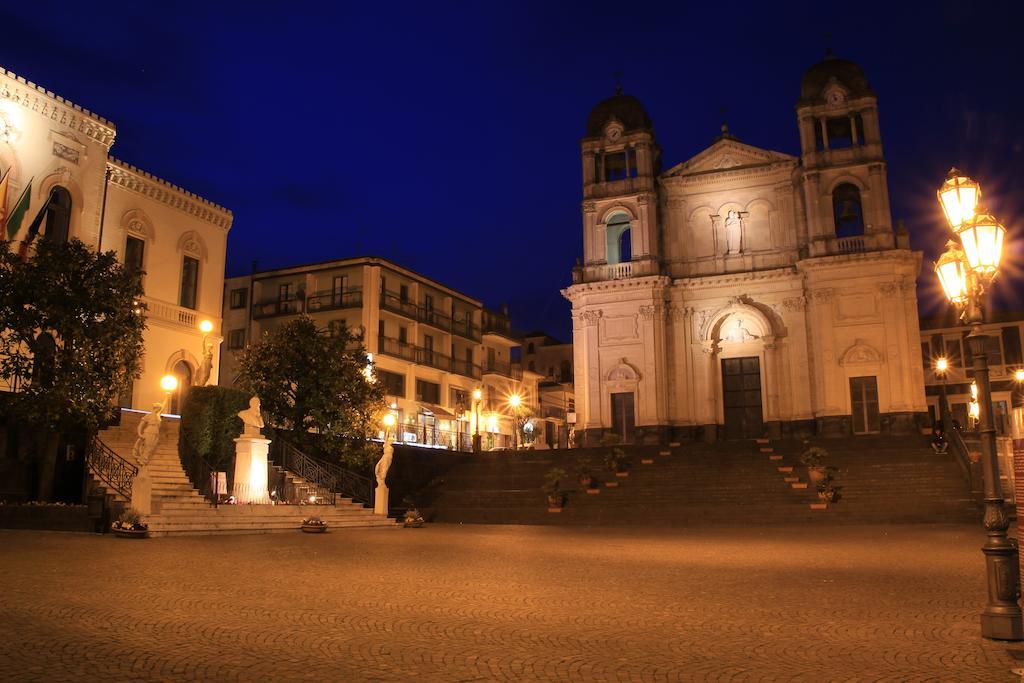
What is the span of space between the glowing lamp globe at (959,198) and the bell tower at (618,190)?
104 feet

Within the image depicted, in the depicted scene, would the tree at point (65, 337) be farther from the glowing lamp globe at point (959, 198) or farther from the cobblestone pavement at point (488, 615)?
the glowing lamp globe at point (959, 198)

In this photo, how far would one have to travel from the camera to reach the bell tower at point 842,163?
37.5m

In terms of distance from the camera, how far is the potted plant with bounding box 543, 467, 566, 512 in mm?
27298

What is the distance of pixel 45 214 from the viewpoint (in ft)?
92.4

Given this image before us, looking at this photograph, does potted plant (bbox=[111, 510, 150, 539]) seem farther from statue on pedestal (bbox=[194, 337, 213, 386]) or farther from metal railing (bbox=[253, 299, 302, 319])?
metal railing (bbox=[253, 299, 302, 319])

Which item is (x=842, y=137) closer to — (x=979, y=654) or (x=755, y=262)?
(x=755, y=262)

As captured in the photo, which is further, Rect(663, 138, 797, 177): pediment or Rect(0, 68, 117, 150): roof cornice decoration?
Rect(663, 138, 797, 177): pediment

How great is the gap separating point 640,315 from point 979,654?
110ft

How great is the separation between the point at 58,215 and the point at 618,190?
25.2m

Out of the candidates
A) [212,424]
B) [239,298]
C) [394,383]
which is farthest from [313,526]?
[239,298]

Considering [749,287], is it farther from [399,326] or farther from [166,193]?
[166,193]

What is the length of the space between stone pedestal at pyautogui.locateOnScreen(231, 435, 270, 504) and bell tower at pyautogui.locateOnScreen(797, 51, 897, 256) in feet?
86.5

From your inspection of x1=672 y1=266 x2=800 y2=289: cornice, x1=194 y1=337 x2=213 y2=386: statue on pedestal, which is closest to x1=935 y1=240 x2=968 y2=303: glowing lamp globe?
x1=194 y1=337 x2=213 y2=386: statue on pedestal

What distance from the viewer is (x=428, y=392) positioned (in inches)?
2031
